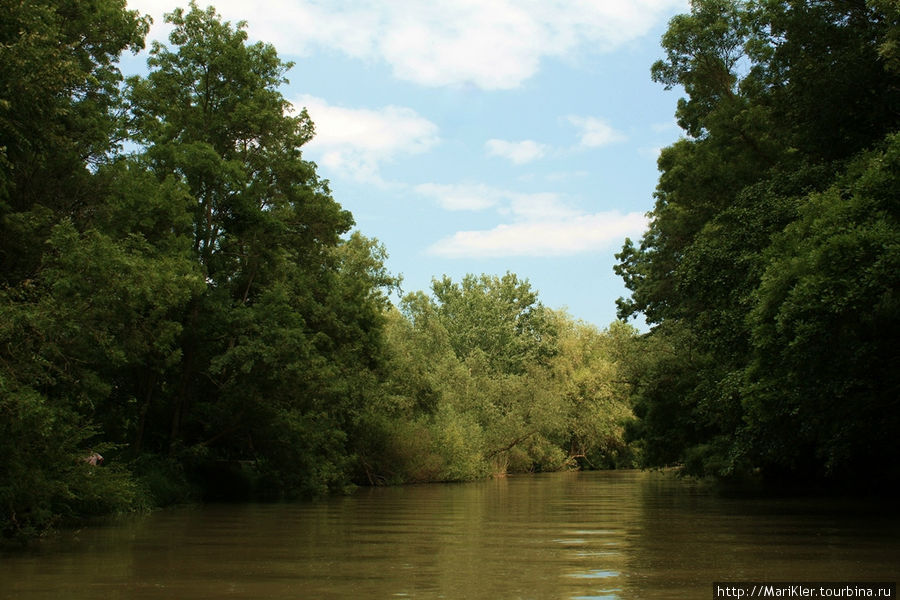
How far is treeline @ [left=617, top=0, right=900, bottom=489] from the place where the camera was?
14688mm

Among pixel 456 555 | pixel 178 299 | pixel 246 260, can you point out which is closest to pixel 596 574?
pixel 456 555

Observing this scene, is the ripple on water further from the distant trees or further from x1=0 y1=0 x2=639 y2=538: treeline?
the distant trees

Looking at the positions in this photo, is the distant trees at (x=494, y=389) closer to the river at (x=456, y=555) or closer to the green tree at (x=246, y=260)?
the green tree at (x=246, y=260)

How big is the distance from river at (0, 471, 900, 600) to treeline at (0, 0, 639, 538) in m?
2.45

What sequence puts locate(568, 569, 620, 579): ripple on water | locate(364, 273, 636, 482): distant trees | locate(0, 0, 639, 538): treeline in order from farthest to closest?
locate(364, 273, 636, 482): distant trees < locate(0, 0, 639, 538): treeline < locate(568, 569, 620, 579): ripple on water

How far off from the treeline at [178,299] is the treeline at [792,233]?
33.4 ft

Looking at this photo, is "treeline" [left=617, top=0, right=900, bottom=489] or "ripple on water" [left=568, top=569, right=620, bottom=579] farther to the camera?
"treeline" [left=617, top=0, right=900, bottom=489]

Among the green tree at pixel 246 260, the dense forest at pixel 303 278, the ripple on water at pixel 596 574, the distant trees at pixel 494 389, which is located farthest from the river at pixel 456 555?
the distant trees at pixel 494 389

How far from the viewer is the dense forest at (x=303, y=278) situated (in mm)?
14625

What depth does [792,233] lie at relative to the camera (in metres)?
17.1

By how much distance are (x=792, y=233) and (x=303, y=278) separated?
64.0ft

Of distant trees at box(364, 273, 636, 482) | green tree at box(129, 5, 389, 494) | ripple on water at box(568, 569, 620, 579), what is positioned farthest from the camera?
distant trees at box(364, 273, 636, 482)

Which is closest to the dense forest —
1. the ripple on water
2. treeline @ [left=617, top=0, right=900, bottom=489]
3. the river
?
treeline @ [left=617, top=0, right=900, bottom=489]

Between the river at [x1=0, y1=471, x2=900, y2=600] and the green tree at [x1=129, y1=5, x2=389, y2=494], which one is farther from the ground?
the green tree at [x1=129, y1=5, x2=389, y2=494]
